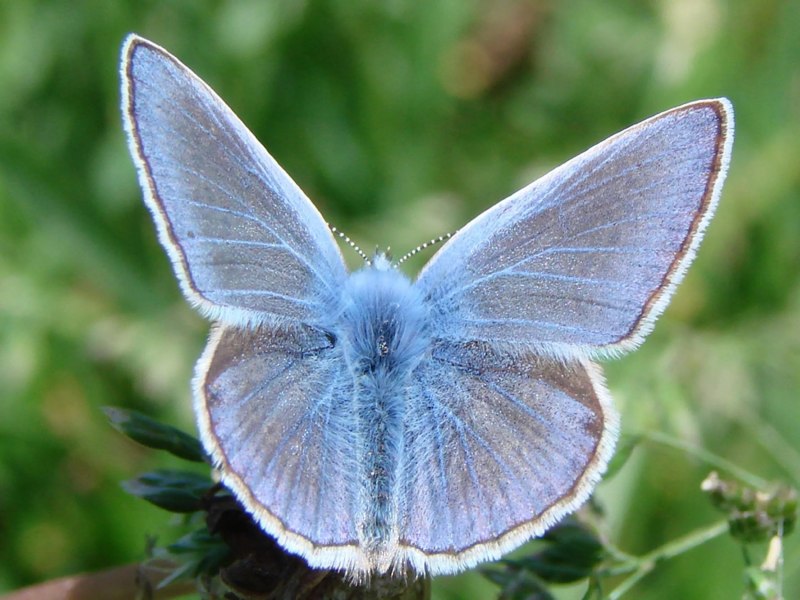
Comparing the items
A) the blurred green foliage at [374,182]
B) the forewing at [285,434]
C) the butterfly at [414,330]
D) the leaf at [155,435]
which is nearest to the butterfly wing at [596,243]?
the butterfly at [414,330]

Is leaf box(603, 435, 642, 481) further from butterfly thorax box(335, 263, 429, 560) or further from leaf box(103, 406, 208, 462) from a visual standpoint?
leaf box(103, 406, 208, 462)

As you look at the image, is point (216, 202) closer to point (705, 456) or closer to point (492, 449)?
point (492, 449)

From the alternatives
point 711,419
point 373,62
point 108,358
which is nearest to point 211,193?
point 108,358

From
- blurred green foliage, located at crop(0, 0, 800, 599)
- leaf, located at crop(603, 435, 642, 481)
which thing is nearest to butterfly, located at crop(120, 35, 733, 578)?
leaf, located at crop(603, 435, 642, 481)

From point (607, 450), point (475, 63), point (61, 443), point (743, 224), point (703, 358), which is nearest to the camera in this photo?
point (607, 450)

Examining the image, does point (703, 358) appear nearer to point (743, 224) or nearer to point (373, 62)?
point (743, 224)

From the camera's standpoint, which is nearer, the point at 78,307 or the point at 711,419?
the point at 711,419
